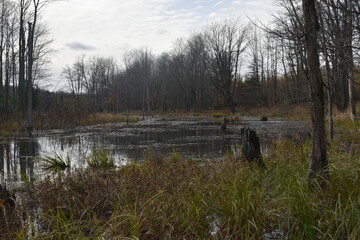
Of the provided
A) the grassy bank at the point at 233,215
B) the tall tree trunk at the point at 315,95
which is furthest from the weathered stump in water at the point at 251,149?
the tall tree trunk at the point at 315,95

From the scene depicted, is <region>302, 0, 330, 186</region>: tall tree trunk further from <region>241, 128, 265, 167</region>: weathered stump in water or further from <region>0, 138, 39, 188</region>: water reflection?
<region>0, 138, 39, 188</region>: water reflection

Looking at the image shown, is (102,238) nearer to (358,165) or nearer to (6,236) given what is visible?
(6,236)

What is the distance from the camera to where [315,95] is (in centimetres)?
339

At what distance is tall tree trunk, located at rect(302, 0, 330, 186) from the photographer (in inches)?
133

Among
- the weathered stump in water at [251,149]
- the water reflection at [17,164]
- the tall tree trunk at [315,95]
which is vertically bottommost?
the water reflection at [17,164]

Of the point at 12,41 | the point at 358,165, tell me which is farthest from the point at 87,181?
the point at 12,41

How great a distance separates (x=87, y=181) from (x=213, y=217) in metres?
2.58

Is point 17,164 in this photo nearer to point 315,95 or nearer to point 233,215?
point 233,215

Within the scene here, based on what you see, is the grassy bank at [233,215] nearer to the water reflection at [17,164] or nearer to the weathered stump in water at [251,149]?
the weathered stump in water at [251,149]

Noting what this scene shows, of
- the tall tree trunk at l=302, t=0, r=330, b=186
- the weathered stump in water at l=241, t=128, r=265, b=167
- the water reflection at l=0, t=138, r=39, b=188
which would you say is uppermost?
the tall tree trunk at l=302, t=0, r=330, b=186

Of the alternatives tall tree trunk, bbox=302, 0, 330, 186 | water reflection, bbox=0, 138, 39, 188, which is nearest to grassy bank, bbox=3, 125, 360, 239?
tall tree trunk, bbox=302, 0, 330, 186

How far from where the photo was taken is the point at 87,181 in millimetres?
4848

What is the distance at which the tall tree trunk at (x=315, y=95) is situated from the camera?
11.1 ft

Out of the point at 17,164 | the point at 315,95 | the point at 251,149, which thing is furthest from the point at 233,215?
the point at 17,164
